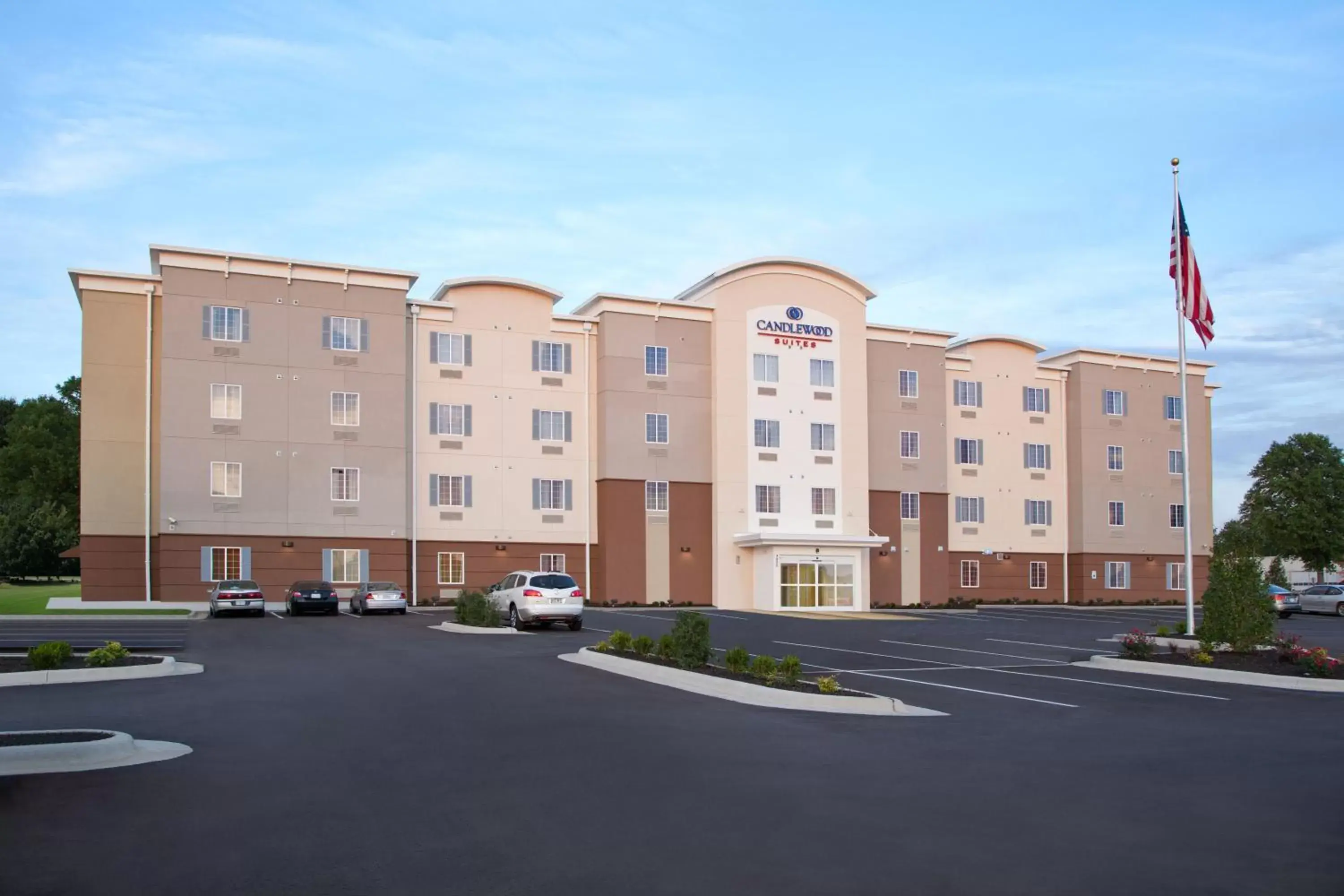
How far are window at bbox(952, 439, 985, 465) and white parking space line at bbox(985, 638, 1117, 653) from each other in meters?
27.7

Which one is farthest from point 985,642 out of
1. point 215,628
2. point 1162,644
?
point 215,628

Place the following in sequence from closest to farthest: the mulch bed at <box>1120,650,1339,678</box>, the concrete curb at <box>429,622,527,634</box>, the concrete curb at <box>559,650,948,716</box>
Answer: the concrete curb at <box>559,650,948,716</box> < the mulch bed at <box>1120,650,1339,678</box> < the concrete curb at <box>429,622,527,634</box>

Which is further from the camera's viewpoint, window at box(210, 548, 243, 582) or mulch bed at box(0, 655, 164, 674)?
window at box(210, 548, 243, 582)

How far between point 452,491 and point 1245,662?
32799mm

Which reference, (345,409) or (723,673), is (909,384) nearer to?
(345,409)

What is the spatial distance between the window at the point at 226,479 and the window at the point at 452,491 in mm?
7723

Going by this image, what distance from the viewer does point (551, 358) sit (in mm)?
49688

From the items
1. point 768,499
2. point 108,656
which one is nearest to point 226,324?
point 768,499

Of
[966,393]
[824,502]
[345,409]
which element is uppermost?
[966,393]

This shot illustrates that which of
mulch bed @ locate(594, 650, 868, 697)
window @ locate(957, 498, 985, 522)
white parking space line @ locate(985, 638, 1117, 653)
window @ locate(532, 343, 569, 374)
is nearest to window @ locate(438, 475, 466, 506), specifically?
window @ locate(532, 343, 569, 374)

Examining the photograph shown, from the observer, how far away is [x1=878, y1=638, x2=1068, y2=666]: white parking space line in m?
24.4

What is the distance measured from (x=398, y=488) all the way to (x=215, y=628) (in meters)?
15.1

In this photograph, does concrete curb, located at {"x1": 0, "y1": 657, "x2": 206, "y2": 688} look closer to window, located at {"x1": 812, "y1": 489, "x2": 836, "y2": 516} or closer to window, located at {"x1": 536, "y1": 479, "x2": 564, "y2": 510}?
window, located at {"x1": 536, "y1": 479, "x2": 564, "y2": 510}

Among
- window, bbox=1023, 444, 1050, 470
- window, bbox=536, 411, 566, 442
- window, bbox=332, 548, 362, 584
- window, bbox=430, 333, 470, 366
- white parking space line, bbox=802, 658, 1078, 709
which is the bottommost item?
white parking space line, bbox=802, 658, 1078, 709
